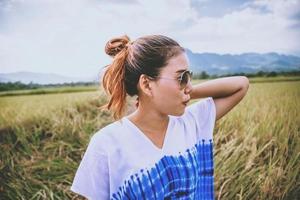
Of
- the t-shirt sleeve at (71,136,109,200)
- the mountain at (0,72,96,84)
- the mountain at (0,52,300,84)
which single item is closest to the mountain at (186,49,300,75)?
the mountain at (0,52,300,84)

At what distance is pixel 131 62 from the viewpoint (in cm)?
146

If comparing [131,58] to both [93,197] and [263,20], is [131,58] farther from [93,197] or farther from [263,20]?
[263,20]

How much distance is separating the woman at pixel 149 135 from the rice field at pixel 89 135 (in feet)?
2.38

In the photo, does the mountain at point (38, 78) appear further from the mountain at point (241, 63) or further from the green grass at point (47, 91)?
the mountain at point (241, 63)

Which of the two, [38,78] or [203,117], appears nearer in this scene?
[203,117]

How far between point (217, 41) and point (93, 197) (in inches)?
59.3

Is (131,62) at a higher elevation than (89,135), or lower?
higher

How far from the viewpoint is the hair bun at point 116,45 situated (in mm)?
1510

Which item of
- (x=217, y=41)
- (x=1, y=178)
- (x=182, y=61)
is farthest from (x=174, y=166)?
(x=1, y=178)

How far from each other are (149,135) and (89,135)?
147 cm

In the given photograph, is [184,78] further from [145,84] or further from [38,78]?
[38,78]

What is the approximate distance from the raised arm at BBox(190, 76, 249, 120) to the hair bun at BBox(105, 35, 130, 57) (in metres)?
0.29

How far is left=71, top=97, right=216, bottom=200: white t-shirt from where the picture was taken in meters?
1.34

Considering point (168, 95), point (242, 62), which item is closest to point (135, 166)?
point (168, 95)
